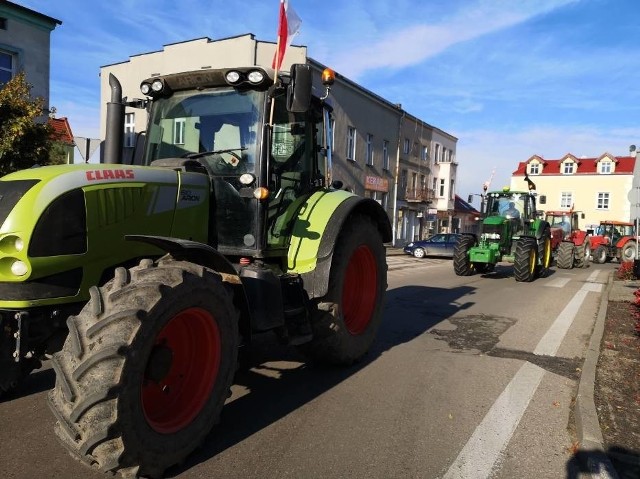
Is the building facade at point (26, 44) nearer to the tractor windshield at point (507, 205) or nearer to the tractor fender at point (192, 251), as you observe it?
the tractor windshield at point (507, 205)

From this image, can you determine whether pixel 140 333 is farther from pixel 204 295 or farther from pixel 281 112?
pixel 281 112

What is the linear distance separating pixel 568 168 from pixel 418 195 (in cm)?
2999

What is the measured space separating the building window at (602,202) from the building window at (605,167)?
2.31 metres

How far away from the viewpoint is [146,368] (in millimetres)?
2865

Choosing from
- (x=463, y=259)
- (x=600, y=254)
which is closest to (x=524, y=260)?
(x=463, y=259)

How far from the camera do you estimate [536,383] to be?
5.14 m

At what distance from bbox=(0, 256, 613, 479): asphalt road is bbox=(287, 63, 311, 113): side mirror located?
225 centimetres

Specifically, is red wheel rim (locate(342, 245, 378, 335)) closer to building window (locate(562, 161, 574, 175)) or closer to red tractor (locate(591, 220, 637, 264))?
red tractor (locate(591, 220, 637, 264))

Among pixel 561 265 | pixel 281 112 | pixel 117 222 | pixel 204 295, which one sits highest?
pixel 281 112

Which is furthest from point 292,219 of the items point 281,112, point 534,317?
point 534,317

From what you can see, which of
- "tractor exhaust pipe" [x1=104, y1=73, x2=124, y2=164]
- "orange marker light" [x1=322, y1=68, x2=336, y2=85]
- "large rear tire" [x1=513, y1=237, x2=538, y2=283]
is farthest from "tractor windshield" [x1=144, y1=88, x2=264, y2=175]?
"large rear tire" [x1=513, y1=237, x2=538, y2=283]

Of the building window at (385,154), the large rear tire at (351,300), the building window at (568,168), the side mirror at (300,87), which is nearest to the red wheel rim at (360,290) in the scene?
the large rear tire at (351,300)

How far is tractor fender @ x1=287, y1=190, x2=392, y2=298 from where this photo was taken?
451 centimetres

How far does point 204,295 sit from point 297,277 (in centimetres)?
150
